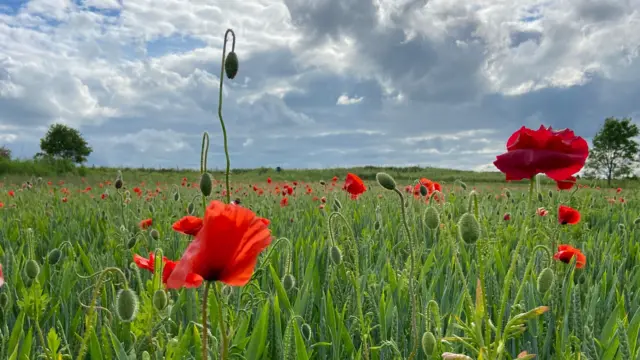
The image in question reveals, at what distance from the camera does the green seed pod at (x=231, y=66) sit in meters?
1.21

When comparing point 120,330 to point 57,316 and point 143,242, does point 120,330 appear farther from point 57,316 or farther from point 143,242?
point 143,242

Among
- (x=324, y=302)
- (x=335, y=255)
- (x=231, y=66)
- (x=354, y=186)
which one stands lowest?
(x=324, y=302)

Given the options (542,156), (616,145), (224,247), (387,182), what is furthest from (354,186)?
(616,145)

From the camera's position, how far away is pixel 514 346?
1724mm

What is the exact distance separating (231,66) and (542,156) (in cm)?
79

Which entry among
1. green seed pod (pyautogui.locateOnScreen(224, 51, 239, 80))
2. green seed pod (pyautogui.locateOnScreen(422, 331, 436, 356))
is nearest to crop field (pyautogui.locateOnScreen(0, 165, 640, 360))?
green seed pod (pyautogui.locateOnScreen(422, 331, 436, 356))

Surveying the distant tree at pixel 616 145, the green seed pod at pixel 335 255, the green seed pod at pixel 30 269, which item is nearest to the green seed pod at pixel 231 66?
the green seed pod at pixel 335 255

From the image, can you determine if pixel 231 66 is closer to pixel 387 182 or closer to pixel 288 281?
pixel 387 182

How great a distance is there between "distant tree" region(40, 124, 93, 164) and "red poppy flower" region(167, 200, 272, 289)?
54304 millimetres

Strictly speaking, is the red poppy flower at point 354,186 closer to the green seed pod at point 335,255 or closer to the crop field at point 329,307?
the crop field at point 329,307

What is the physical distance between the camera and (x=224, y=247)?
0.85 m

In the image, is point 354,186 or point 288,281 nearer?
point 288,281

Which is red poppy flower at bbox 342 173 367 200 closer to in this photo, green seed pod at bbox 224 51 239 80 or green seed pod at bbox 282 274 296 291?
green seed pod at bbox 282 274 296 291

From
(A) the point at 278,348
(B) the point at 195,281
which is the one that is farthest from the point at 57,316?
(B) the point at 195,281
